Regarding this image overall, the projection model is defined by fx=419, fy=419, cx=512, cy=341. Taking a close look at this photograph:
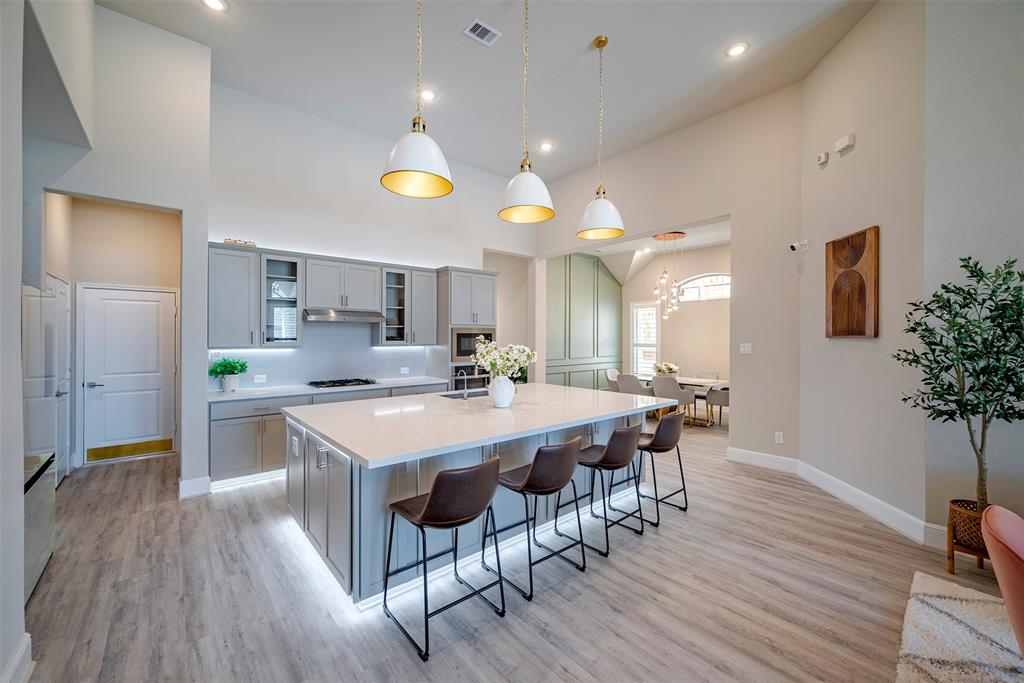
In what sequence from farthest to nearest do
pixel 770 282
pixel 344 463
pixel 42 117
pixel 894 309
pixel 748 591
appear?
1. pixel 770 282
2. pixel 894 309
3. pixel 42 117
4. pixel 748 591
5. pixel 344 463

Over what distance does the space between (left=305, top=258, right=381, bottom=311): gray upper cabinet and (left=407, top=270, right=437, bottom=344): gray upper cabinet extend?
468 mm

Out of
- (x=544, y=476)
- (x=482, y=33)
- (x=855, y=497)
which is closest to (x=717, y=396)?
(x=855, y=497)

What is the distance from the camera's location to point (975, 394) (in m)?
2.44

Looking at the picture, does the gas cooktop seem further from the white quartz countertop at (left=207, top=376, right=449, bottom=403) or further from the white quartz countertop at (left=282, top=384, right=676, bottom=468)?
the white quartz countertop at (left=282, top=384, right=676, bottom=468)

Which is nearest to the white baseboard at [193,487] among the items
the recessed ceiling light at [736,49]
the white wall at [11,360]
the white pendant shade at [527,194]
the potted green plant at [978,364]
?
the white wall at [11,360]

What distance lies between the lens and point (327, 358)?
4891 millimetres

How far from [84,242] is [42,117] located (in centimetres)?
231

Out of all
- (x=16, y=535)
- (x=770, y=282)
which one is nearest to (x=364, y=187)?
(x=16, y=535)

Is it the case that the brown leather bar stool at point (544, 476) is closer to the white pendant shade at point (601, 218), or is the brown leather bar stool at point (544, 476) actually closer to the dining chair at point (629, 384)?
the white pendant shade at point (601, 218)

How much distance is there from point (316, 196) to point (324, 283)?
1.06 m

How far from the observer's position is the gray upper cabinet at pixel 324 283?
4.44 m

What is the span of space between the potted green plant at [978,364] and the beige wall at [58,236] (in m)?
6.34

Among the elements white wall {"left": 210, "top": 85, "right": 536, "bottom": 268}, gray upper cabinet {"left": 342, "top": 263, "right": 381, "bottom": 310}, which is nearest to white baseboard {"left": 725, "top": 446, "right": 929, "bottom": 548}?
white wall {"left": 210, "top": 85, "right": 536, "bottom": 268}

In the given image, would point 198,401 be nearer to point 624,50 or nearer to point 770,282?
point 624,50
